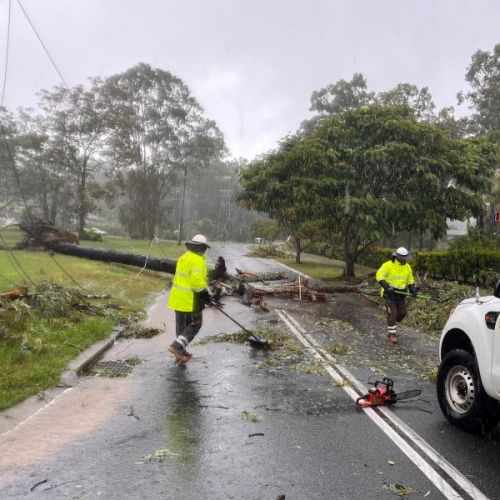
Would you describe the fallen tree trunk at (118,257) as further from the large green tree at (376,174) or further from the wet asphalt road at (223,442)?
the wet asphalt road at (223,442)

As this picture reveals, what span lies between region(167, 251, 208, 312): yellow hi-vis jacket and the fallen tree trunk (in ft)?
39.2

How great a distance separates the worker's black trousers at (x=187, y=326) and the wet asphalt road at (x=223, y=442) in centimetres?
56

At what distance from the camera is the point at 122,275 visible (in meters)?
18.8

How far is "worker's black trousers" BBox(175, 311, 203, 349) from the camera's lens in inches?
298

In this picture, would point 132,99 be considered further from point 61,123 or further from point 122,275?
point 122,275

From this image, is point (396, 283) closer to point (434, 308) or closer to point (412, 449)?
point (434, 308)

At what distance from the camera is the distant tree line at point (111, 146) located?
43750 millimetres

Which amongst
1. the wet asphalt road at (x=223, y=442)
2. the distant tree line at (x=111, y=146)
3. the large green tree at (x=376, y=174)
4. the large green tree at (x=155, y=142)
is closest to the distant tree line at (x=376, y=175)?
the large green tree at (x=376, y=174)

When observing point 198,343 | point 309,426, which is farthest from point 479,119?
point 309,426

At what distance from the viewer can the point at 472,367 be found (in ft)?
15.5

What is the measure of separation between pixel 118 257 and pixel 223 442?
17.9 m

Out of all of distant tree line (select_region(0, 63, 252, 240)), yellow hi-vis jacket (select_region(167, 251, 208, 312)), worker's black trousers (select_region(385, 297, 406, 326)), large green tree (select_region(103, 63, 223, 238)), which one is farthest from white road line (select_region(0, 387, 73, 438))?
large green tree (select_region(103, 63, 223, 238))

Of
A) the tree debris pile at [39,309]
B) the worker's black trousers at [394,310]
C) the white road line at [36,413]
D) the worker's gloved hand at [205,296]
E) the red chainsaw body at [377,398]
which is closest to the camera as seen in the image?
the white road line at [36,413]

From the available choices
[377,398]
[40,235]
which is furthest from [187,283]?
[40,235]
